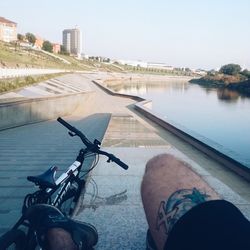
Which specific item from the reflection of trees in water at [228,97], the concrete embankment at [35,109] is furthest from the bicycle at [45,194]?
the reflection of trees in water at [228,97]

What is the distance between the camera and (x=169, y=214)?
135 cm

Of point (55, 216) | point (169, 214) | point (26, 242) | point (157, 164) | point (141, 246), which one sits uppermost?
point (157, 164)

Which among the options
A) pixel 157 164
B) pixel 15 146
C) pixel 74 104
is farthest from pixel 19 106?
pixel 157 164

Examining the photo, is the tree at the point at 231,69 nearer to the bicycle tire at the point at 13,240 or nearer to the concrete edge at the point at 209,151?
the concrete edge at the point at 209,151

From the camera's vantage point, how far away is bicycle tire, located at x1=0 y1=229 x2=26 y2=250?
170cm

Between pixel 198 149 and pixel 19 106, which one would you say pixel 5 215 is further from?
pixel 19 106

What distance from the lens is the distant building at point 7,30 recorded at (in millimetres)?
94975

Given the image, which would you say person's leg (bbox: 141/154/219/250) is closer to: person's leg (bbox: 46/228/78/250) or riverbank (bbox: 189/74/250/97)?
person's leg (bbox: 46/228/78/250)

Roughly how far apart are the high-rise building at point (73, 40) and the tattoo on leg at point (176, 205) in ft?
587

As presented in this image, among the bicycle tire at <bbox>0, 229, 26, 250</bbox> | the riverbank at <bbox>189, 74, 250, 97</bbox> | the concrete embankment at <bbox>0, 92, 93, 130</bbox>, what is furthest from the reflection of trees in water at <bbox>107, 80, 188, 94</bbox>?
the bicycle tire at <bbox>0, 229, 26, 250</bbox>

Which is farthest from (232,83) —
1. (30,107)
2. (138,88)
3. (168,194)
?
(168,194)

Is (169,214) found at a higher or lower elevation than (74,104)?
higher

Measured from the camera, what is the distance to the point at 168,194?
1416 mm

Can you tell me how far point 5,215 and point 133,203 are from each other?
1.46 meters
